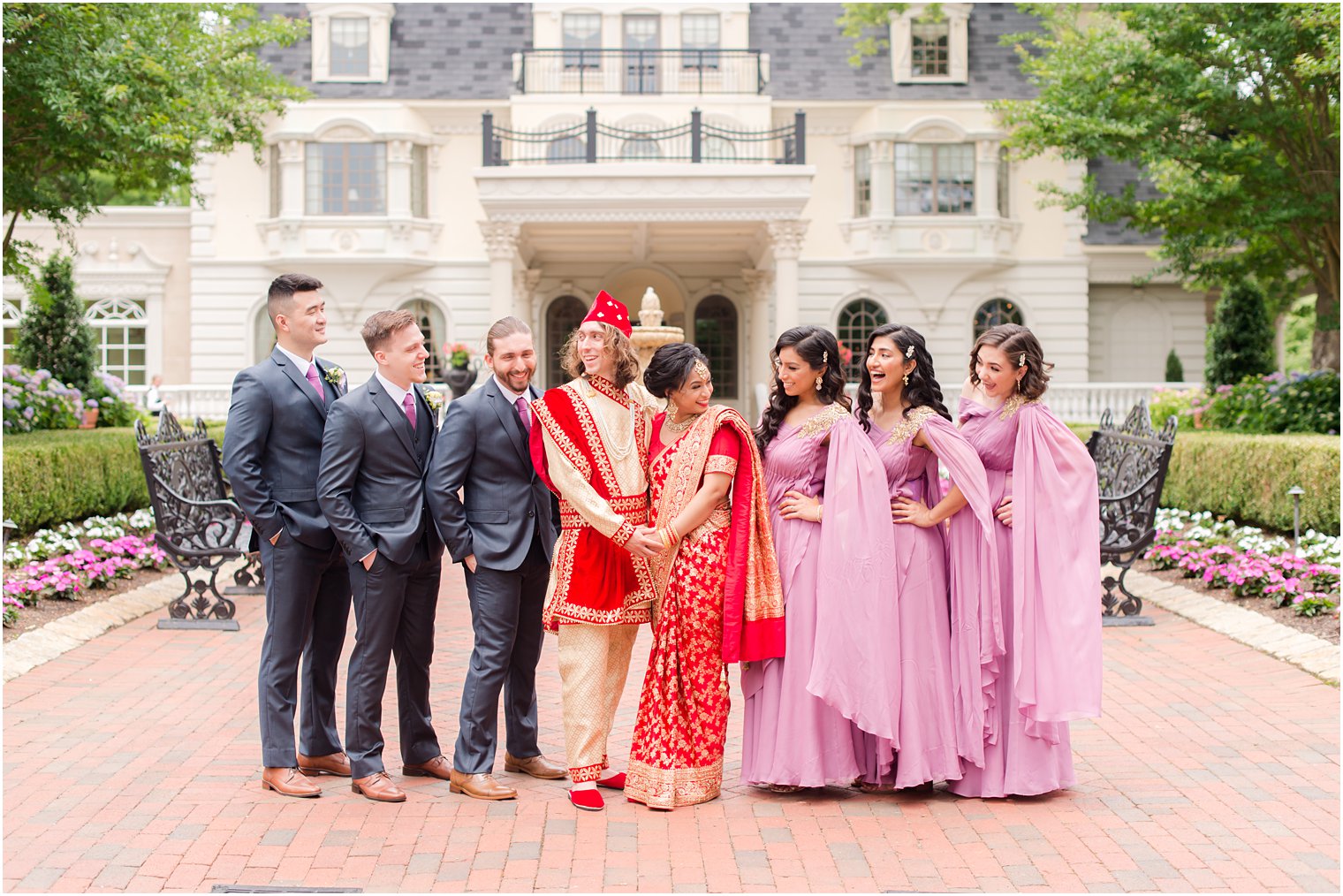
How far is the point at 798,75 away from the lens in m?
26.4

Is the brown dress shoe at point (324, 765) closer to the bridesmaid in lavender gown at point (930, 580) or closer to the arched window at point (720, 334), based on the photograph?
the bridesmaid in lavender gown at point (930, 580)

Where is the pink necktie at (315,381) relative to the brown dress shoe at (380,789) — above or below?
above

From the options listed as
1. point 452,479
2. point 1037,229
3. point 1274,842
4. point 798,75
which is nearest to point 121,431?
point 452,479

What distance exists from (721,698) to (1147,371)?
24.6 meters

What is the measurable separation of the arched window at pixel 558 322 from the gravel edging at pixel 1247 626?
739 inches

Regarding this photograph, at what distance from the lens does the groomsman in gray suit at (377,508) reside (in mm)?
5129

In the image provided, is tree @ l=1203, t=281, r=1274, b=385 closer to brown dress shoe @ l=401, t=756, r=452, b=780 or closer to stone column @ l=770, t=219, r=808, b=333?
stone column @ l=770, t=219, r=808, b=333

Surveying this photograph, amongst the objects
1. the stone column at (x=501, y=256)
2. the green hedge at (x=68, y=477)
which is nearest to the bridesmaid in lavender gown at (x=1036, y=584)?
the green hedge at (x=68, y=477)

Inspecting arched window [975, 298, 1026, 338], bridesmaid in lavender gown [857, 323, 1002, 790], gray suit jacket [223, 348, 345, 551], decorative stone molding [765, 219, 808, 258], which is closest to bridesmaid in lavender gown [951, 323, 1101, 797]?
bridesmaid in lavender gown [857, 323, 1002, 790]

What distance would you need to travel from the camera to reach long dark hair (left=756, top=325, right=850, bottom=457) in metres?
5.23

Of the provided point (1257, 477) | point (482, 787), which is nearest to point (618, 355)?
point (482, 787)

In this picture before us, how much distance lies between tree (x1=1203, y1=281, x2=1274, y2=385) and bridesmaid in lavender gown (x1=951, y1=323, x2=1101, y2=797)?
15.6 metres

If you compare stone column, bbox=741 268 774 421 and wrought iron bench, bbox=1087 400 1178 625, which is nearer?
wrought iron bench, bbox=1087 400 1178 625

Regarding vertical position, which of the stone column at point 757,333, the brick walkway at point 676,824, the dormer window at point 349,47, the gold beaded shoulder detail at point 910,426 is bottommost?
the brick walkway at point 676,824
